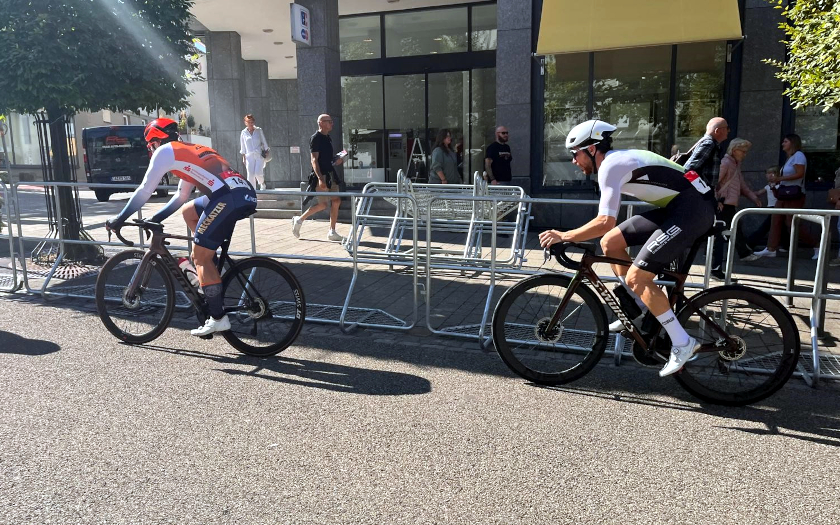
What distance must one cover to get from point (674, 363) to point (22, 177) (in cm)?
3686

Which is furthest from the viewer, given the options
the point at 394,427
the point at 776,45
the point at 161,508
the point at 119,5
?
the point at 776,45

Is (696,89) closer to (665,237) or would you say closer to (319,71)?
(319,71)

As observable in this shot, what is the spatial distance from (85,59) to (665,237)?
7.21 metres

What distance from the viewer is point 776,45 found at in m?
10.8

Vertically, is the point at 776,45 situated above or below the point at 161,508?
above

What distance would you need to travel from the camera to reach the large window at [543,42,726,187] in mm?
11594

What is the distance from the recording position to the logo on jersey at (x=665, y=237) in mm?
4051

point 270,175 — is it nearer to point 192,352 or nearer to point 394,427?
point 192,352

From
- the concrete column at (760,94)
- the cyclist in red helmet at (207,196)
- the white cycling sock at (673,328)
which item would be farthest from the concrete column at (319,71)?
the white cycling sock at (673,328)

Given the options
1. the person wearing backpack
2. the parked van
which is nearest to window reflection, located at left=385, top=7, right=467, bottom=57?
the parked van

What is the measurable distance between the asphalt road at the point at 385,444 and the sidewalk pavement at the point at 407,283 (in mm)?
955

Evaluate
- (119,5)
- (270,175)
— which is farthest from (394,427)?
(270,175)

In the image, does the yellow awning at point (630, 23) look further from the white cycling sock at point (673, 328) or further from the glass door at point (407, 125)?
the white cycling sock at point (673, 328)

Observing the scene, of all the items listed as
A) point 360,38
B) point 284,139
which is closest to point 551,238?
point 360,38
